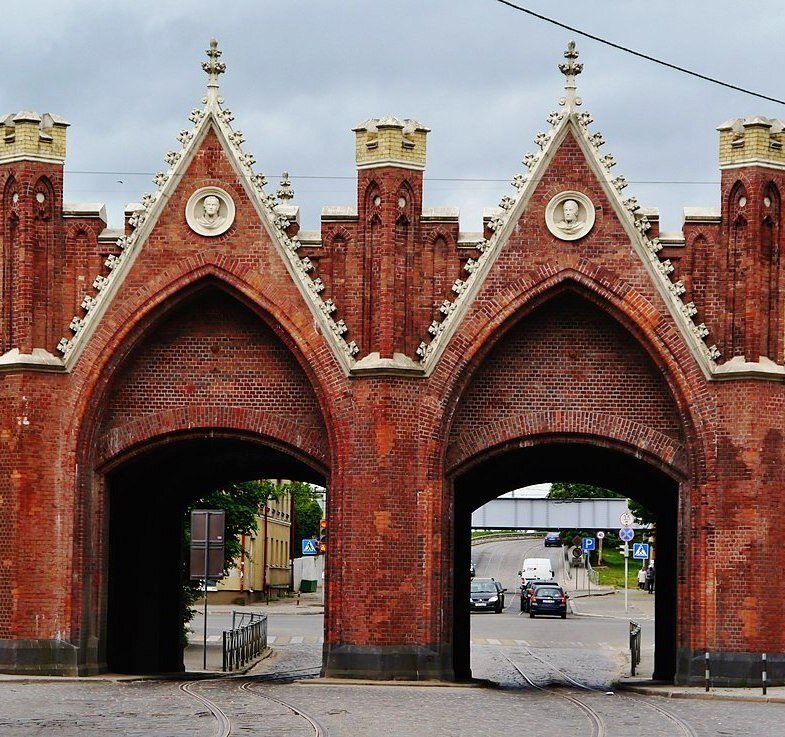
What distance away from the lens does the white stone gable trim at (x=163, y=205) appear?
31625mm

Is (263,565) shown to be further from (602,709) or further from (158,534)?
(602,709)

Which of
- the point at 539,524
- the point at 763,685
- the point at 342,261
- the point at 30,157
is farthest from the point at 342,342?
the point at 539,524

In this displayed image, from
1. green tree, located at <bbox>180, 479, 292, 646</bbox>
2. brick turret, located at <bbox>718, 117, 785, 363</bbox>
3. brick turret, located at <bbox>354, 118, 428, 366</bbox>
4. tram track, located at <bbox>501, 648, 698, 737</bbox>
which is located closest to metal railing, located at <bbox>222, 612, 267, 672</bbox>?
green tree, located at <bbox>180, 479, 292, 646</bbox>

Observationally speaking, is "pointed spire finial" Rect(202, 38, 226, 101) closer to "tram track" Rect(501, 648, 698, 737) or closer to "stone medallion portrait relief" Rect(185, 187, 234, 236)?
"stone medallion portrait relief" Rect(185, 187, 234, 236)

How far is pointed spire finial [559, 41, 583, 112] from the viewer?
31703 millimetres

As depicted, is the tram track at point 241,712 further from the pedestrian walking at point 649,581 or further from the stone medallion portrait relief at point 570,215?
the pedestrian walking at point 649,581

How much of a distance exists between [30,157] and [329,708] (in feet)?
37.3

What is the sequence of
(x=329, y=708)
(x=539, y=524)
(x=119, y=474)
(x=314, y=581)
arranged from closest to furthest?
(x=329, y=708)
(x=119, y=474)
(x=539, y=524)
(x=314, y=581)

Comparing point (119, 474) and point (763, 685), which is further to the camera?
point (119, 474)

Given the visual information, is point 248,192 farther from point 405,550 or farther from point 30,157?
point 405,550

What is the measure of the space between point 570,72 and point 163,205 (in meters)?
7.07

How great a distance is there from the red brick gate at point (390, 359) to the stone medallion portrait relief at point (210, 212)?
38 millimetres

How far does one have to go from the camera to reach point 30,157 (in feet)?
104

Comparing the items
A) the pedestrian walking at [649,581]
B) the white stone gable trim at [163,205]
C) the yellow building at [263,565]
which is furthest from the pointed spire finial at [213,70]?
the pedestrian walking at [649,581]
